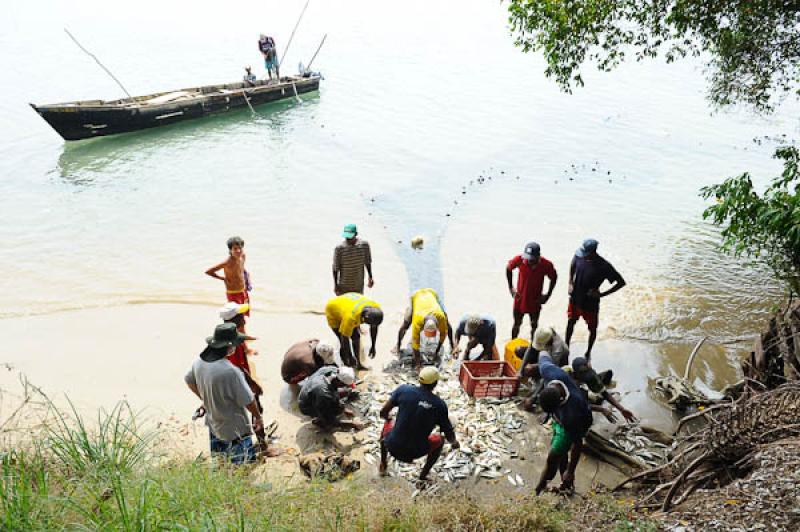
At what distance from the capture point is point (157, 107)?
63.4 ft

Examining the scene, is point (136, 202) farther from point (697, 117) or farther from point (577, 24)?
point (697, 117)

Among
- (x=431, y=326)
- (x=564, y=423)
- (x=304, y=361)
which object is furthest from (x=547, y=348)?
(x=304, y=361)

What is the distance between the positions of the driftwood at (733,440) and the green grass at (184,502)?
0.80 metres

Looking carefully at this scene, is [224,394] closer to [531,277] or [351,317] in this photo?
[351,317]

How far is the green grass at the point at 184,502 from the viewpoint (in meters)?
3.03

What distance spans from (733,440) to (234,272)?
237 inches

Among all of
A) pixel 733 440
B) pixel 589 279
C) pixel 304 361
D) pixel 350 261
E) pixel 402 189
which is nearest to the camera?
pixel 733 440

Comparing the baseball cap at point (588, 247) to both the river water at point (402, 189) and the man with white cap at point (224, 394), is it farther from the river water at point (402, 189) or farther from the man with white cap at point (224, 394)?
the man with white cap at point (224, 394)

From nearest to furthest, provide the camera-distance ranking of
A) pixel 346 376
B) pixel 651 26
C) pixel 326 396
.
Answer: pixel 326 396 < pixel 346 376 < pixel 651 26

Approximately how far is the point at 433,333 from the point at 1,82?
2809 cm

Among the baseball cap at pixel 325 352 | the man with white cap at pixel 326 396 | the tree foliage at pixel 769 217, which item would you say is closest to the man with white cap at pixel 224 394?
the man with white cap at pixel 326 396

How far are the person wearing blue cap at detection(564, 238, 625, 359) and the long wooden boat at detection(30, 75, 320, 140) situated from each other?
16.4m

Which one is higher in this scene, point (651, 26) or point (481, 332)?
point (651, 26)

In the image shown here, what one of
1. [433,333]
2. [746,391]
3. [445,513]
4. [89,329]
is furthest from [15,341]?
[746,391]
